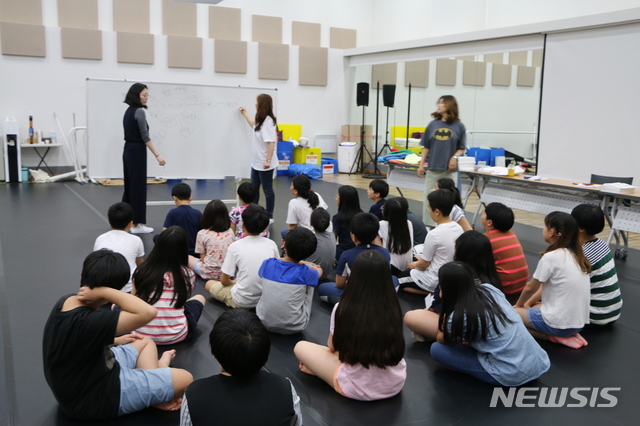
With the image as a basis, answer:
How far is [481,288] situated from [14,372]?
2375 mm

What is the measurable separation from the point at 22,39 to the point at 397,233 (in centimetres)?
863

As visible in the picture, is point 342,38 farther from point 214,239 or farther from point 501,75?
point 214,239

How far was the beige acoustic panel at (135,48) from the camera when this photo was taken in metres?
10.3

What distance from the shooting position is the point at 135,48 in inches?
411

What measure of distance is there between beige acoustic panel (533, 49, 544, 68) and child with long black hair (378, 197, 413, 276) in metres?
5.34

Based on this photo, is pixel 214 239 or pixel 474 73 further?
pixel 474 73

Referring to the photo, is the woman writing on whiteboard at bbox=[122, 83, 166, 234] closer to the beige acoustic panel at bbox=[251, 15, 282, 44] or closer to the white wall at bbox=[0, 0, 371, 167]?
the white wall at bbox=[0, 0, 371, 167]

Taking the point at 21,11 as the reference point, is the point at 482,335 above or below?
below

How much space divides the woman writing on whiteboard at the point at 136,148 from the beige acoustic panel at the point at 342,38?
303 inches

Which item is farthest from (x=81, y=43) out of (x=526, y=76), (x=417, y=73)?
(x=526, y=76)

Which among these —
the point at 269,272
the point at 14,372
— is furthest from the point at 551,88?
the point at 14,372

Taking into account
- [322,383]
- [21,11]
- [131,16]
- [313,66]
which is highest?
[131,16]

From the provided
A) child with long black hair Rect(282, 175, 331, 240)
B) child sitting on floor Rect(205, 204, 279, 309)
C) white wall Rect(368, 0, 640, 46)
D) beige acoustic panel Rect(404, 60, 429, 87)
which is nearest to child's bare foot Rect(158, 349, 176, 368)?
child sitting on floor Rect(205, 204, 279, 309)

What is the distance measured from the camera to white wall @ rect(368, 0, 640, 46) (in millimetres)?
9195
